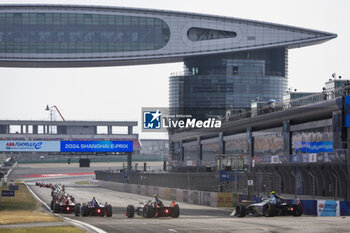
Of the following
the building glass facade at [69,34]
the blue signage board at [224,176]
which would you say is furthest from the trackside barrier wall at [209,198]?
the building glass facade at [69,34]

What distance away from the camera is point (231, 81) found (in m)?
145

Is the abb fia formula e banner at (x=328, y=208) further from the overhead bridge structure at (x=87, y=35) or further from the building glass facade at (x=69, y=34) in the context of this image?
the building glass facade at (x=69, y=34)

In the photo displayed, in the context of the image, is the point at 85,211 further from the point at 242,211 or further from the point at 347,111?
the point at 347,111

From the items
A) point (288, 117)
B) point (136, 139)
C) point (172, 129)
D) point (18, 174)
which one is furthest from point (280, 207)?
point (136, 139)

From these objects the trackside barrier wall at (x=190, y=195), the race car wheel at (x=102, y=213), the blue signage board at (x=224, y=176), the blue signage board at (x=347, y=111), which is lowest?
the trackside barrier wall at (x=190, y=195)

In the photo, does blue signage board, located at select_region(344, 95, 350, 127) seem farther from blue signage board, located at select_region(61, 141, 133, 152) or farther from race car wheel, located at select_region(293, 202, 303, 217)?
blue signage board, located at select_region(61, 141, 133, 152)

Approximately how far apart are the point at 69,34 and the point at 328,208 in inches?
3801

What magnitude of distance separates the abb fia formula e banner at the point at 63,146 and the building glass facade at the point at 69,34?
143 feet

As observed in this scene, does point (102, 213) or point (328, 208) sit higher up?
point (328, 208)

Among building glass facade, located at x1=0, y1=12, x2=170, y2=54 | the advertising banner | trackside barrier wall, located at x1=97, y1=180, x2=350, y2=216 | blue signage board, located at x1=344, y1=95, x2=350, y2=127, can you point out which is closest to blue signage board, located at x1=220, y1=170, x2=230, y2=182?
trackside barrier wall, located at x1=97, y1=180, x2=350, y2=216

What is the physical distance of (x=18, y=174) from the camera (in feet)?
500

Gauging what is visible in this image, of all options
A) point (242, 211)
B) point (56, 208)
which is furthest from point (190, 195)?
point (242, 211)

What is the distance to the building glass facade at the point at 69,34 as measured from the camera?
419ft

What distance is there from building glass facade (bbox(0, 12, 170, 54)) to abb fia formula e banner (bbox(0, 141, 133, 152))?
4365 centimetres
